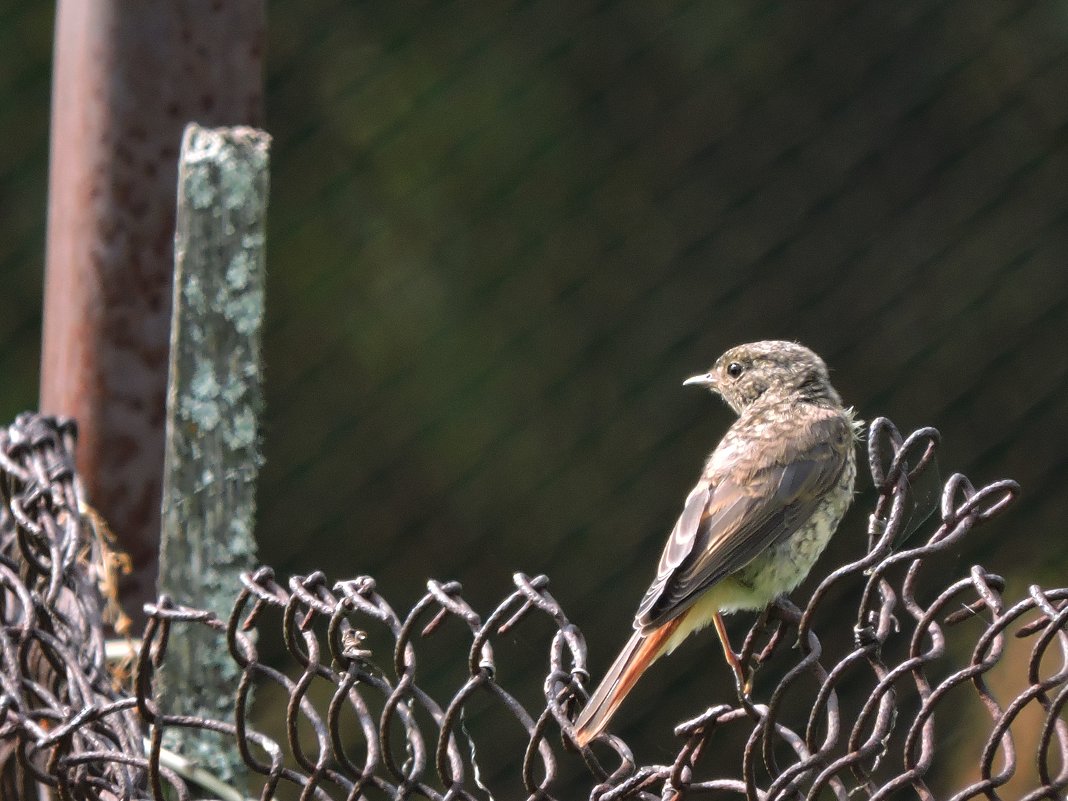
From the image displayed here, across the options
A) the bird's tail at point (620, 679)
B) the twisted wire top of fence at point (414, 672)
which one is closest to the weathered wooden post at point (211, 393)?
the twisted wire top of fence at point (414, 672)

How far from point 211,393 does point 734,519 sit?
70cm

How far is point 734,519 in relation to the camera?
2029 millimetres

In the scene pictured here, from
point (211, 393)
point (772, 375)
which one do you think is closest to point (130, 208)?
point (211, 393)

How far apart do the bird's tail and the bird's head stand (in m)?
0.57

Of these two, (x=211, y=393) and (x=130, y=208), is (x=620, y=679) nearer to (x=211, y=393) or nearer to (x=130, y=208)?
(x=211, y=393)

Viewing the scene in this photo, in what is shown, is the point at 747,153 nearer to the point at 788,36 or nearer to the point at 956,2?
the point at 788,36

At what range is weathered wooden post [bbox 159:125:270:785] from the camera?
182 cm

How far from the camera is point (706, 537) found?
200 cm

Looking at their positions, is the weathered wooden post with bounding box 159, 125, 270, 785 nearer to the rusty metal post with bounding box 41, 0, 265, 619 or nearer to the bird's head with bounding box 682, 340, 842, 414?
the rusty metal post with bounding box 41, 0, 265, 619

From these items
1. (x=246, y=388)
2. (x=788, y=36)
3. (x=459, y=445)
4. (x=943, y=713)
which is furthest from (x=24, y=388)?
Answer: (x=943, y=713)

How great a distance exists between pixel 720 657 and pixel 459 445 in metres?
0.71

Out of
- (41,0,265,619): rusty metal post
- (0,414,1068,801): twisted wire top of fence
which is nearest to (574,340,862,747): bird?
(0,414,1068,801): twisted wire top of fence

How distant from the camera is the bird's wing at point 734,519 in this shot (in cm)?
188

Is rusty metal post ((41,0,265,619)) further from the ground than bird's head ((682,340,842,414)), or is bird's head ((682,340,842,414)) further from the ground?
rusty metal post ((41,0,265,619))
